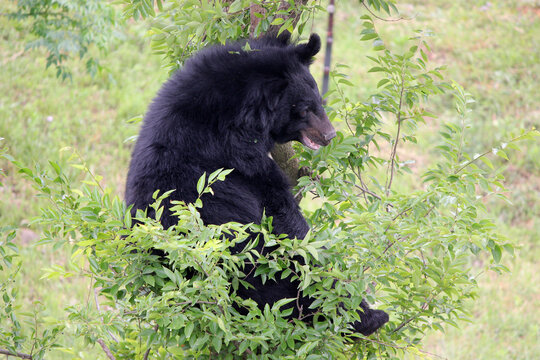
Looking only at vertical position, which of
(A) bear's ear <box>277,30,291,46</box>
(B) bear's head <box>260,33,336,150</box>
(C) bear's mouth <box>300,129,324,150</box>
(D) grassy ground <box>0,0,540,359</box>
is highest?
(A) bear's ear <box>277,30,291,46</box>

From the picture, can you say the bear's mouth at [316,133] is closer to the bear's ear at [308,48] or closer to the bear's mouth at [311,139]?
the bear's mouth at [311,139]

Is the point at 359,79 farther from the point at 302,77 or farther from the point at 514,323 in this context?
the point at 302,77

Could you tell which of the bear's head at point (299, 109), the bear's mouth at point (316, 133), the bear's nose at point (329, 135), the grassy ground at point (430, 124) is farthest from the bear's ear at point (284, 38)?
the grassy ground at point (430, 124)

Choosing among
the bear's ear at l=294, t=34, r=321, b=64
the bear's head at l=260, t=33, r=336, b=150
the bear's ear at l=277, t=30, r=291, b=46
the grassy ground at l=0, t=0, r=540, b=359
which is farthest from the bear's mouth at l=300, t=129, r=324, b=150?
the grassy ground at l=0, t=0, r=540, b=359

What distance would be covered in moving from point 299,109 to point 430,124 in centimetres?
647

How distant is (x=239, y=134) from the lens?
2.98m

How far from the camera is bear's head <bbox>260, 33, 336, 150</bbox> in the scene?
10.3ft

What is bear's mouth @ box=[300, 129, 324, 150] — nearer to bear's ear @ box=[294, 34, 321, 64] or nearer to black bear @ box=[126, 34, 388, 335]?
black bear @ box=[126, 34, 388, 335]

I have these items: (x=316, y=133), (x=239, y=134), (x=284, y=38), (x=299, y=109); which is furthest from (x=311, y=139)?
(x=284, y=38)

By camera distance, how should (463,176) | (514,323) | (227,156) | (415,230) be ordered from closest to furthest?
(415,230)
(463,176)
(227,156)
(514,323)

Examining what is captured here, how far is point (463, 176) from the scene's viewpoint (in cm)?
244

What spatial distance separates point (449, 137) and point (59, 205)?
1.70 metres

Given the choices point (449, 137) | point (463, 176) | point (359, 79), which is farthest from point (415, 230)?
point (359, 79)

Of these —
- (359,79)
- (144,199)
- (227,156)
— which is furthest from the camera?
(359,79)
